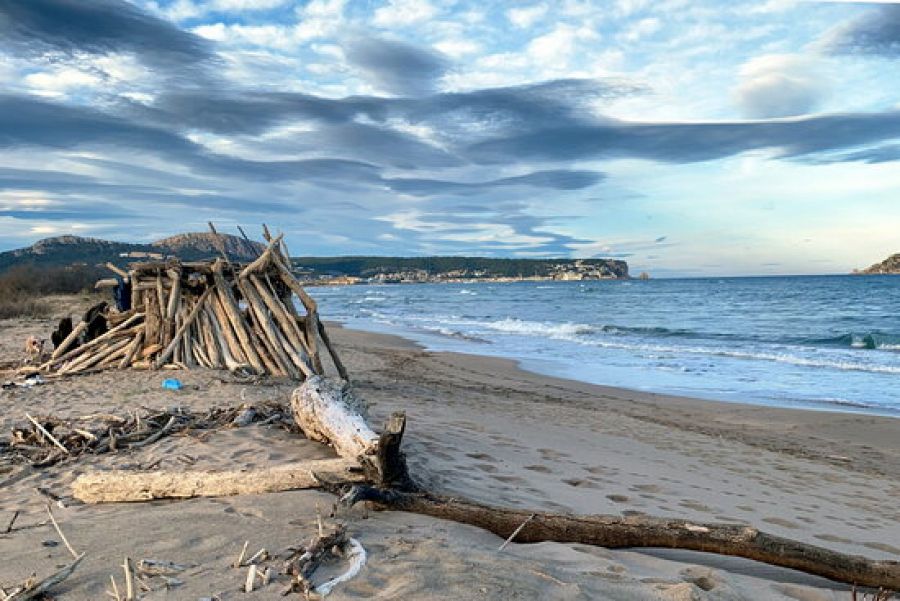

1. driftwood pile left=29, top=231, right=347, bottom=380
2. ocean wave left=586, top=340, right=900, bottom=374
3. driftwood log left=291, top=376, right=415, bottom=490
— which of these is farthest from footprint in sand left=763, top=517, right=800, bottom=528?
ocean wave left=586, top=340, right=900, bottom=374

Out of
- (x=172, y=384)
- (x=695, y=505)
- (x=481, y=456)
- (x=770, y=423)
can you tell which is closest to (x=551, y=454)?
(x=481, y=456)

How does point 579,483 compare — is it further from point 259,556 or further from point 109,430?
point 109,430

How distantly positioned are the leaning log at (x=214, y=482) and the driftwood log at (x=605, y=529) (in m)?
0.21

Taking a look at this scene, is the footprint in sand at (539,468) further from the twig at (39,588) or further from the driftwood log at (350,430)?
the twig at (39,588)

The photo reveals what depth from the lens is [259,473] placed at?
3.98 metres

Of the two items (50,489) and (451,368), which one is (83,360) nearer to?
(50,489)

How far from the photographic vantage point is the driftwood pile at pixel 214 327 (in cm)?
959

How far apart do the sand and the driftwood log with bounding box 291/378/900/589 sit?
0.09 m

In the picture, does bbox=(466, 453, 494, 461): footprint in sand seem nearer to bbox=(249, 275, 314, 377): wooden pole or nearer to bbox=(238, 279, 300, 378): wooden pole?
bbox=(238, 279, 300, 378): wooden pole

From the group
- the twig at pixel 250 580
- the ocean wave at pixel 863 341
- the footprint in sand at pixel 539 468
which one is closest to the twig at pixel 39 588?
the twig at pixel 250 580

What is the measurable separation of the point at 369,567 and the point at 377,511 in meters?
0.83

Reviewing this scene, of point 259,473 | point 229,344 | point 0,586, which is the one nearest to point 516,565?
point 259,473

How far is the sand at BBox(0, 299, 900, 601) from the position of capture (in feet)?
9.25

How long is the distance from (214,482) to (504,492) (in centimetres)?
188
